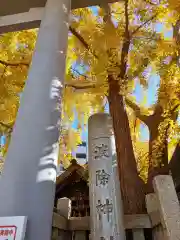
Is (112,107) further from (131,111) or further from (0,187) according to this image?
(0,187)

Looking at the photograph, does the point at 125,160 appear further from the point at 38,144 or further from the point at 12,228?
the point at 12,228

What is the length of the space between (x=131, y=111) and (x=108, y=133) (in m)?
4.30

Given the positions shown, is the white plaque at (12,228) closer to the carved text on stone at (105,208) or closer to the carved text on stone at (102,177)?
the carved text on stone at (105,208)

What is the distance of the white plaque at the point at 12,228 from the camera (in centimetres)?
152

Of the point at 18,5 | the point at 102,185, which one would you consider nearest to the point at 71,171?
the point at 102,185

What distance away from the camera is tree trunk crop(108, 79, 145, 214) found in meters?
4.35

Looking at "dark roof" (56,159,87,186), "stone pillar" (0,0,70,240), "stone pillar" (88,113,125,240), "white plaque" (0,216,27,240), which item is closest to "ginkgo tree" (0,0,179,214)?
"stone pillar" (88,113,125,240)

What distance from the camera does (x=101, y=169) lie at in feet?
11.2

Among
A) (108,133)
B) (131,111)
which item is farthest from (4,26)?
(131,111)

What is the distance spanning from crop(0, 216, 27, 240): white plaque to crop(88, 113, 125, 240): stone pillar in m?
1.54

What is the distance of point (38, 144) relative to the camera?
6.89 ft

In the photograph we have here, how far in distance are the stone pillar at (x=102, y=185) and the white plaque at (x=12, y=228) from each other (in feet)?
5.07

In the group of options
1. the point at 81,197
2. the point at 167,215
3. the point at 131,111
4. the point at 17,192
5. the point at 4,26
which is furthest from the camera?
the point at 131,111

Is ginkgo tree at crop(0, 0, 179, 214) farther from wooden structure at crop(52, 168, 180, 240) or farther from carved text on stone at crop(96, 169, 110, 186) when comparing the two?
wooden structure at crop(52, 168, 180, 240)
